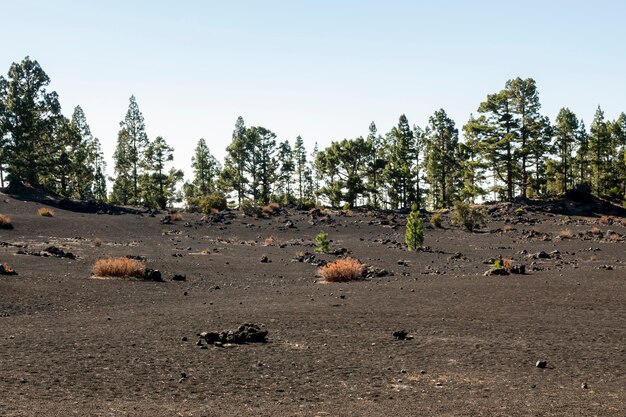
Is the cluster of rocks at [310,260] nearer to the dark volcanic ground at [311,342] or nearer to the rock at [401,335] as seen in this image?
the dark volcanic ground at [311,342]

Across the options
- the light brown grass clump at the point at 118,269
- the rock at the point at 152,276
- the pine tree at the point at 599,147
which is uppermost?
the pine tree at the point at 599,147

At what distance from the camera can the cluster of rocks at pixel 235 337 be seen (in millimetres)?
9782

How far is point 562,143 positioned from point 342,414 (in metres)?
83.8

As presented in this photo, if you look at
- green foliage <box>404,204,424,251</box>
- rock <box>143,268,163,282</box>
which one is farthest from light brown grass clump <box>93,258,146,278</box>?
green foliage <box>404,204,424,251</box>

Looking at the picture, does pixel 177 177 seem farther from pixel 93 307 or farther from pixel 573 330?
pixel 573 330

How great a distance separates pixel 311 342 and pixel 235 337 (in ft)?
4.50

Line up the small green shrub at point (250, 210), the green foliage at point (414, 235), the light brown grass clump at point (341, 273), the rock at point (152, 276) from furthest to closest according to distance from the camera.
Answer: the small green shrub at point (250, 210), the green foliage at point (414, 235), the light brown grass clump at point (341, 273), the rock at point (152, 276)

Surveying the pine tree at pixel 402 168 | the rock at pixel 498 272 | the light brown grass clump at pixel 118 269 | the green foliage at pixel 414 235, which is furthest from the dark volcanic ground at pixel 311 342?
the pine tree at pixel 402 168

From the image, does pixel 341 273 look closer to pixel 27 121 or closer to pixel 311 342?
pixel 311 342

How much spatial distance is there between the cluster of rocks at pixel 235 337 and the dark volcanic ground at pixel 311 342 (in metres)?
0.19

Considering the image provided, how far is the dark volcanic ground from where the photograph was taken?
675 centimetres

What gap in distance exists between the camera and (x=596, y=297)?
1518cm

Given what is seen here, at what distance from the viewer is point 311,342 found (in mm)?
10062

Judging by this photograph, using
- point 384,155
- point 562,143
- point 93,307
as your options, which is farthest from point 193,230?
point 562,143
